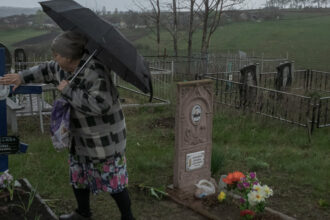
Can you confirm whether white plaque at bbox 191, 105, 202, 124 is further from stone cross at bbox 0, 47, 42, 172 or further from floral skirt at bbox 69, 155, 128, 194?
stone cross at bbox 0, 47, 42, 172

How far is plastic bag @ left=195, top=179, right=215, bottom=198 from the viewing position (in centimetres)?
396

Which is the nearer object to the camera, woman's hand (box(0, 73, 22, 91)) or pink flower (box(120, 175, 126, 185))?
pink flower (box(120, 175, 126, 185))

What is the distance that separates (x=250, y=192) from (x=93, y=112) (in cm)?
156

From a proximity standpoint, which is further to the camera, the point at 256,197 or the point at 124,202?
the point at 256,197

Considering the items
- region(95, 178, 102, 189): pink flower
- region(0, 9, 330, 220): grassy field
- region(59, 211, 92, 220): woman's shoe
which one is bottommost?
region(0, 9, 330, 220): grassy field

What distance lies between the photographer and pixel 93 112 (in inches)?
97.3

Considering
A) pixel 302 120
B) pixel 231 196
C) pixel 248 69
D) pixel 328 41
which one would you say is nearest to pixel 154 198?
pixel 231 196

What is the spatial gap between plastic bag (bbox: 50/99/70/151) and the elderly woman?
0.08 metres

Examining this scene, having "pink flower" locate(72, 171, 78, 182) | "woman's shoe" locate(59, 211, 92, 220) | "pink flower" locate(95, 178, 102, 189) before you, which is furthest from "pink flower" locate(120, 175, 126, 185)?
"woman's shoe" locate(59, 211, 92, 220)

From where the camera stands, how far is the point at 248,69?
9.12 m

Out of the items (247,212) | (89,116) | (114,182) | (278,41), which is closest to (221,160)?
(247,212)

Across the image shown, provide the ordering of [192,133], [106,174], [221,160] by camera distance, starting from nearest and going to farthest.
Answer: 1. [106,174]
2. [192,133]
3. [221,160]

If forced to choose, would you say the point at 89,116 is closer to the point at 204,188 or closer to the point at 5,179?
the point at 5,179

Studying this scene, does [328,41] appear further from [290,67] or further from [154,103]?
[154,103]
